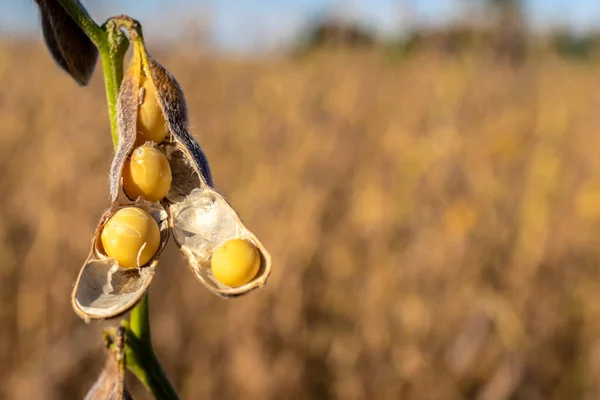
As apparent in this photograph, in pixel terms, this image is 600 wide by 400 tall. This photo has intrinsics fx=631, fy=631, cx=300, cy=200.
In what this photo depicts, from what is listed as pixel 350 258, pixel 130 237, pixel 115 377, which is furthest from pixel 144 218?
pixel 350 258

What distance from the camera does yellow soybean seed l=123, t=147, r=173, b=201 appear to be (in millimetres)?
722

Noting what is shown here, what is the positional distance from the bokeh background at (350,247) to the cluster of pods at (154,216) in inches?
51.3

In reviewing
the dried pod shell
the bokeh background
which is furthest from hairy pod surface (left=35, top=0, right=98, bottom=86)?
the bokeh background

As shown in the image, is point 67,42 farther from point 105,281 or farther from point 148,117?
point 105,281

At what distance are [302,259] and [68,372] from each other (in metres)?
1.07

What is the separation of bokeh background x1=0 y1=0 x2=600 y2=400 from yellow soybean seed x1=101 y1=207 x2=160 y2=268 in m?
1.34

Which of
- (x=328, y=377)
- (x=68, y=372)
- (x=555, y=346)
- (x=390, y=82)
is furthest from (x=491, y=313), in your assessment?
(x=390, y=82)

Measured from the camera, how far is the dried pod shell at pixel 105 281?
26.4 inches

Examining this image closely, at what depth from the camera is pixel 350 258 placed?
293cm

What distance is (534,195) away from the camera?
323 centimetres

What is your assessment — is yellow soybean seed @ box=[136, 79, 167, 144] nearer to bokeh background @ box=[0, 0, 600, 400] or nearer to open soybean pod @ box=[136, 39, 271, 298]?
open soybean pod @ box=[136, 39, 271, 298]

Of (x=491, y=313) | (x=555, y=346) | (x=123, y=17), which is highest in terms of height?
(x=123, y=17)

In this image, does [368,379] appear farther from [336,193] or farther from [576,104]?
[576,104]

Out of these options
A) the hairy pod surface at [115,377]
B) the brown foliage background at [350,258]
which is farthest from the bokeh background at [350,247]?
the hairy pod surface at [115,377]
